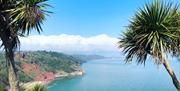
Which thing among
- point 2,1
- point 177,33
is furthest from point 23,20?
point 177,33

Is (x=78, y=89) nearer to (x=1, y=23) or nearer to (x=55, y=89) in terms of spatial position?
(x=55, y=89)

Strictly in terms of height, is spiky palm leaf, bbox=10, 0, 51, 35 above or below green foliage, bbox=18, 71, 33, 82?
above

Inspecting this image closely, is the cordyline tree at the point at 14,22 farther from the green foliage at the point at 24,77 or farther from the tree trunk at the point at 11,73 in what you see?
the green foliage at the point at 24,77

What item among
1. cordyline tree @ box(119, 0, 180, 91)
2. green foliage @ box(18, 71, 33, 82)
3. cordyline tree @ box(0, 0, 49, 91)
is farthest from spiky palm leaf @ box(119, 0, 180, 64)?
green foliage @ box(18, 71, 33, 82)

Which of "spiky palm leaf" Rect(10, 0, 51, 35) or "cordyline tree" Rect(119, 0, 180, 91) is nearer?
"spiky palm leaf" Rect(10, 0, 51, 35)

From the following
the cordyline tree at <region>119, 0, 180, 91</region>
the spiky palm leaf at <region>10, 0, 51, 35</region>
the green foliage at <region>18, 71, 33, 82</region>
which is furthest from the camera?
the green foliage at <region>18, 71, 33, 82</region>

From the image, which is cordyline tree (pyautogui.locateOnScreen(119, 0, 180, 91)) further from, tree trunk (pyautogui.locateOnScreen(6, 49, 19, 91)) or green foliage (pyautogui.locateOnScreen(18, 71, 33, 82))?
green foliage (pyautogui.locateOnScreen(18, 71, 33, 82))

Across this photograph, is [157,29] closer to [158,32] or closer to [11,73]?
[158,32]

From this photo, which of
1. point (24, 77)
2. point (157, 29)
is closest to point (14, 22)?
point (157, 29)
